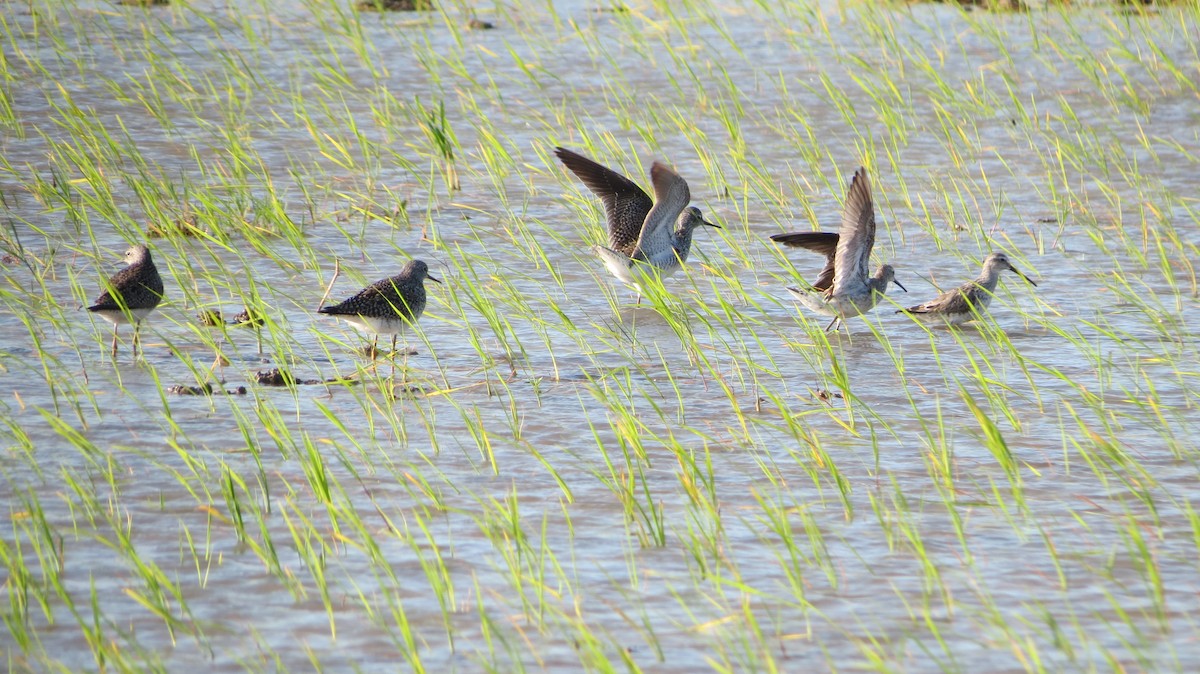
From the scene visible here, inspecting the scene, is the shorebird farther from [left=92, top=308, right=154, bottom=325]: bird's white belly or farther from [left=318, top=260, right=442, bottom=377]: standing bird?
[left=92, top=308, right=154, bottom=325]: bird's white belly

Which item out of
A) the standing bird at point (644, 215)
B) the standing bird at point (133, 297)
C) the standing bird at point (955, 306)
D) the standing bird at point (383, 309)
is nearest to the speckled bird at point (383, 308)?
the standing bird at point (383, 309)

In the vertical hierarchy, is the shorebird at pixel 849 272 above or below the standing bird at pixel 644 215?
above

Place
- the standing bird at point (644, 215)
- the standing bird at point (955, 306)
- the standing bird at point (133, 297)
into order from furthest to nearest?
the standing bird at point (644, 215) → the standing bird at point (955, 306) → the standing bird at point (133, 297)

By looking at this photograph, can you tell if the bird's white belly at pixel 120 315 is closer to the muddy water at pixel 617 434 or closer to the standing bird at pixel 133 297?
the standing bird at pixel 133 297

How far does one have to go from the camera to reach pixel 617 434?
→ 18.0 ft

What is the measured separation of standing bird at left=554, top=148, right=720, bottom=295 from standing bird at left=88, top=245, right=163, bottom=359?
2516mm

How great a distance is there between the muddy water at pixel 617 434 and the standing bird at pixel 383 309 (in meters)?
0.23

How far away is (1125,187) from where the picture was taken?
11.0m

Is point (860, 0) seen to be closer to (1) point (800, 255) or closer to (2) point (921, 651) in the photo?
(1) point (800, 255)

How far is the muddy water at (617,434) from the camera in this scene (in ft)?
14.7

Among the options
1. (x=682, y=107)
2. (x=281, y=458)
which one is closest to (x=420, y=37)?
(x=682, y=107)

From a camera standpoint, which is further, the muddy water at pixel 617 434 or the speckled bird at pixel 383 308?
the speckled bird at pixel 383 308

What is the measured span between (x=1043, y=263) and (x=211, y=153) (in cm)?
587

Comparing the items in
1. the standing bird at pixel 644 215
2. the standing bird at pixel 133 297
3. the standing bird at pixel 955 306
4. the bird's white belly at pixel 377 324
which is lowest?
the standing bird at pixel 644 215
